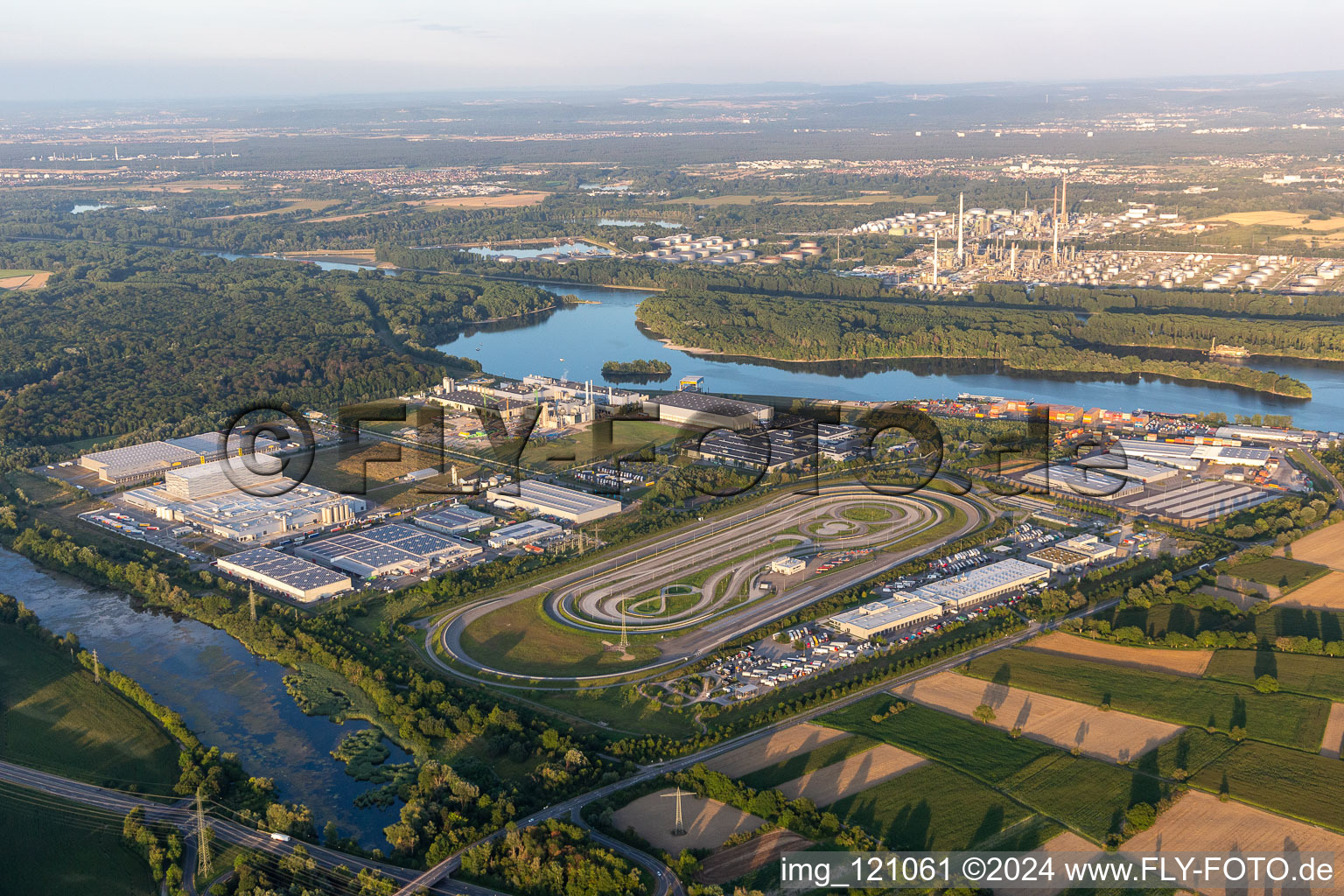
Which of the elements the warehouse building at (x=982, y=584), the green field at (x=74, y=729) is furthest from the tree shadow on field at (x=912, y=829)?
the green field at (x=74, y=729)

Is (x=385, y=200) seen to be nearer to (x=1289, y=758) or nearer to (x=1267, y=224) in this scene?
(x=1267, y=224)

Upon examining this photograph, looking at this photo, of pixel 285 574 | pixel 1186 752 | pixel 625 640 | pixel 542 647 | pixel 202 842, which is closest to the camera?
pixel 202 842

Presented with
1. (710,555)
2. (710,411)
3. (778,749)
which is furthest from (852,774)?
(710,411)

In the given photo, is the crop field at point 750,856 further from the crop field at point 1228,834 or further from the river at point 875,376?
the river at point 875,376

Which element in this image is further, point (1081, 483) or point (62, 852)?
point (1081, 483)

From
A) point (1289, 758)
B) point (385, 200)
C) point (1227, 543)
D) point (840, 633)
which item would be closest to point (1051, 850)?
point (1289, 758)

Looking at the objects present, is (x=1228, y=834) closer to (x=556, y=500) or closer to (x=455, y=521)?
(x=556, y=500)
